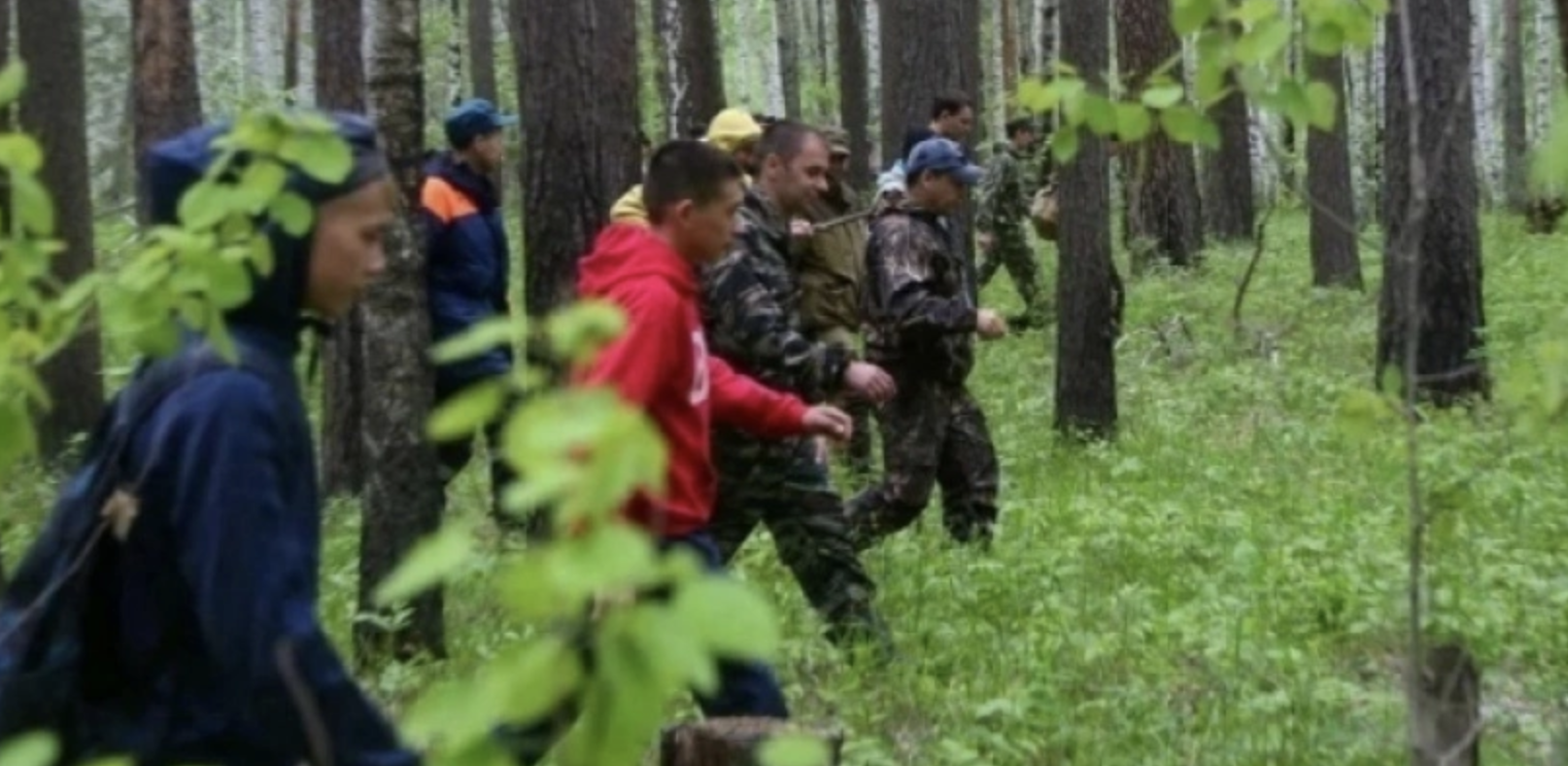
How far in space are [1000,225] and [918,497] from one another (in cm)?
964

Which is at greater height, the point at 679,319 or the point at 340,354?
the point at 679,319

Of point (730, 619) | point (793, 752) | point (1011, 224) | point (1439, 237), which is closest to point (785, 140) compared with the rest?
point (793, 752)

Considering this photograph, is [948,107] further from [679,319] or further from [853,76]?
[853,76]

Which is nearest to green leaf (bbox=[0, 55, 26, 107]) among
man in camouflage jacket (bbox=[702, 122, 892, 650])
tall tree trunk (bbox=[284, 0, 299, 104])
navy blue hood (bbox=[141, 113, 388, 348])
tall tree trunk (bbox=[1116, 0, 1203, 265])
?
navy blue hood (bbox=[141, 113, 388, 348])

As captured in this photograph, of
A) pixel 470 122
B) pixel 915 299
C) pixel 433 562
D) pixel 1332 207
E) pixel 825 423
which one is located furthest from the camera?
pixel 1332 207

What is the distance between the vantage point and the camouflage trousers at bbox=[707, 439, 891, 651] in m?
7.73

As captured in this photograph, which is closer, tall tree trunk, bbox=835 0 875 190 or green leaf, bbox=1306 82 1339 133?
green leaf, bbox=1306 82 1339 133

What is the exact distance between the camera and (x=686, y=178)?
5.90 metres

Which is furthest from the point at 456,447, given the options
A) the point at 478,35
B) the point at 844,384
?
the point at 478,35

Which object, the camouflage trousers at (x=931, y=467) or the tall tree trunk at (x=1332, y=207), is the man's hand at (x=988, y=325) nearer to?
the camouflage trousers at (x=931, y=467)

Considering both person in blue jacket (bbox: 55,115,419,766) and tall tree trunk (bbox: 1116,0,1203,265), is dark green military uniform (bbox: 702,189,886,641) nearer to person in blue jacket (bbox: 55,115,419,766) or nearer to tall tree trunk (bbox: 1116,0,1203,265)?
person in blue jacket (bbox: 55,115,419,766)

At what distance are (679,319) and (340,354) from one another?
6.60 meters

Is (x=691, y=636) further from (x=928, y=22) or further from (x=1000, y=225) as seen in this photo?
(x=1000, y=225)

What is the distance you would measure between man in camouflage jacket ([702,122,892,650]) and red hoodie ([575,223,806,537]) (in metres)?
1.66
